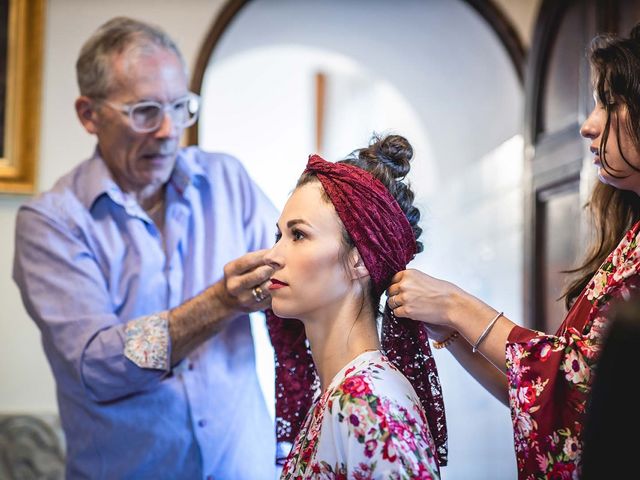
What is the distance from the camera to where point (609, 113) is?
1.41 meters

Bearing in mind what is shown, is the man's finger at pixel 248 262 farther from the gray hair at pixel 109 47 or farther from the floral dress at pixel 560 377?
the gray hair at pixel 109 47

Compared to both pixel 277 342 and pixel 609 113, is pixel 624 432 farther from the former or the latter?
pixel 277 342

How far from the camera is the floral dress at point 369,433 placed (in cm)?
130

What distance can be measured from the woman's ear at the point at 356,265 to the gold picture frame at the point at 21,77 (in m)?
1.92

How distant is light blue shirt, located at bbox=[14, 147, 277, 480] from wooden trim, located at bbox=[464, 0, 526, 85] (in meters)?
1.77

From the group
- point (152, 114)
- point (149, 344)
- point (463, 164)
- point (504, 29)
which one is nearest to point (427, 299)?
point (149, 344)

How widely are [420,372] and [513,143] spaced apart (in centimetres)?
245

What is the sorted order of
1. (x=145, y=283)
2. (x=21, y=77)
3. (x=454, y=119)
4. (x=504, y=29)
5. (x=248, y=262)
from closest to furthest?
1. (x=248, y=262)
2. (x=145, y=283)
3. (x=21, y=77)
4. (x=504, y=29)
5. (x=454, y=119)

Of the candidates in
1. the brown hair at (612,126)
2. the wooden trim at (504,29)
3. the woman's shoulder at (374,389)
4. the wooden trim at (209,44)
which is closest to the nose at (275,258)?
the woman's shoulder at (374,389)

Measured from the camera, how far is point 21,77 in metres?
3.14

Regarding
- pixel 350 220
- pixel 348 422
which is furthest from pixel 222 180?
pixel 348 422

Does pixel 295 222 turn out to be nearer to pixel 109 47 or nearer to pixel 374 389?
pixel 374 389

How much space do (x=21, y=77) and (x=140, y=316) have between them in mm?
1505

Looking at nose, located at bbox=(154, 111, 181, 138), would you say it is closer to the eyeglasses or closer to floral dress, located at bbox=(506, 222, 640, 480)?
the eyeglasses
